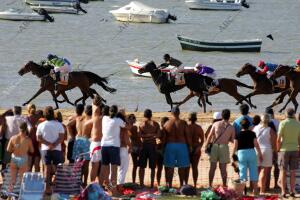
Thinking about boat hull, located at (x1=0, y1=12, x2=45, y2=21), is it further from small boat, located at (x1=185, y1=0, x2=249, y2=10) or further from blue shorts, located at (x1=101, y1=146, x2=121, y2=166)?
blue shorts, located at (x1=101, y1=146, x2=121, y2=166)

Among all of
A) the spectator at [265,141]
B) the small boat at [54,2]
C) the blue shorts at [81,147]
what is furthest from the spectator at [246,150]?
the small boat at [54,2]

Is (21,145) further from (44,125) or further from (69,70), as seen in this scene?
(69,70)

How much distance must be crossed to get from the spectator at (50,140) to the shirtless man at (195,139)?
2.18 m

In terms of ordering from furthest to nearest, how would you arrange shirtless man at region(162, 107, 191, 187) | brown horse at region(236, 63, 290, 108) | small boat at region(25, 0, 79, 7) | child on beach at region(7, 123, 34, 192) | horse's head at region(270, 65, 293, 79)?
small boat at region(25, 0, 79, 7)
brown horse at region(236, 63, 290, 108)
horse's head at region(270, 65, 293, 79)
shirtless man at region(162, 107, 191, 187)
child on beach at region(7, 123, 34, 192)

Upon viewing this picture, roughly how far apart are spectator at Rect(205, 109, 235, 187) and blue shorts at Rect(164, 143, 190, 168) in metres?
0.40

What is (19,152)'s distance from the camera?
18.8 meters

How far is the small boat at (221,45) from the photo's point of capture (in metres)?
64.3

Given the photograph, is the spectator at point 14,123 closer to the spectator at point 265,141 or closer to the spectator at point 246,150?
the spectator at point 246,150

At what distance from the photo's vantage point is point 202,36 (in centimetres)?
8075

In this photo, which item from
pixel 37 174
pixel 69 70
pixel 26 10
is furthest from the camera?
pixel 26 10

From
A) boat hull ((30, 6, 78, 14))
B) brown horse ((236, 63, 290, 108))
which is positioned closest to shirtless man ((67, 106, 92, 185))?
brown horse ((236, 63, 290, 108))

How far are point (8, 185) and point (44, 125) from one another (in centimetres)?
108

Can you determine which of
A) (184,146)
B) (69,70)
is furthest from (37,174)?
(69,70)

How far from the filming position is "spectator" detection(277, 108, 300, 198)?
19.2 metres
